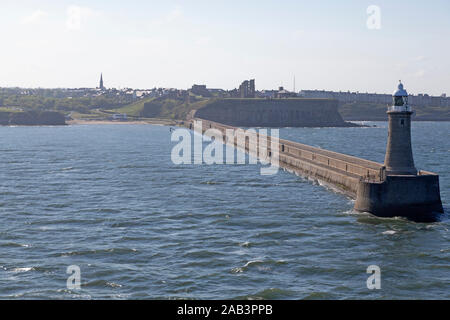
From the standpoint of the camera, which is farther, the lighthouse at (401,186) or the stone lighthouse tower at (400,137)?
the stone lighthouse tower at (400,137)

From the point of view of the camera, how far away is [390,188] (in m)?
47.0

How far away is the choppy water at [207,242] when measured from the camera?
1228 inches

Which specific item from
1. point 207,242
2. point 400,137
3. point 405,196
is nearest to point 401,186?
point 405,196

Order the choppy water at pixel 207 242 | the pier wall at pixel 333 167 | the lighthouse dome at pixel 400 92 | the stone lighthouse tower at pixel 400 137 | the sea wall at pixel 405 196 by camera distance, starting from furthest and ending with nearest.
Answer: the pier wall at pixel 333 167, the lighthouse dome at pixel 400 92, the stone lighthouse tower at pixel 400 137, the sea wall at pixel 405 196, the choppy water at pixel 207 242

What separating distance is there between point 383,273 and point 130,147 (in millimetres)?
95463

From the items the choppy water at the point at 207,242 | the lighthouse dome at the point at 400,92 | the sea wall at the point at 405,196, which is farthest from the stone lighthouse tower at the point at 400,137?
the choppy water at the point at 207,242

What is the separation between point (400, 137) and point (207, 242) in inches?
744

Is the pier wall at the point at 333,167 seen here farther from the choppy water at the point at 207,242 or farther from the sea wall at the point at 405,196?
the choppy water at the point at 207,242

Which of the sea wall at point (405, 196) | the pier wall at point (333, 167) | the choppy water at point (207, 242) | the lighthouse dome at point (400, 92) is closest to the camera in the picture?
the choppy water at point (207, 242)

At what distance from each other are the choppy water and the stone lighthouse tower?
15.5 ft

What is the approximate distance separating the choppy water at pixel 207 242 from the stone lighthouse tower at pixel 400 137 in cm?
472

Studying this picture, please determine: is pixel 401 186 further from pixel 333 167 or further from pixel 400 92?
pixel 333 167
